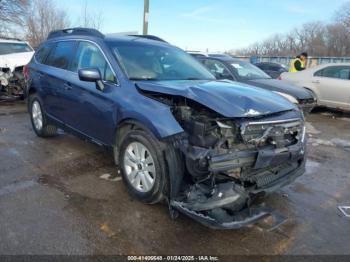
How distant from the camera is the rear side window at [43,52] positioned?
5.92 metres

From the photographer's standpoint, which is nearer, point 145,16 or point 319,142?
point 319,142

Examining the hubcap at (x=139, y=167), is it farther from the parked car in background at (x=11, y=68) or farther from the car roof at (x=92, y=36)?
the parked car in background at (x=11, y=68)

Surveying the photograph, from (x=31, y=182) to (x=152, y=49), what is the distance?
2.36m

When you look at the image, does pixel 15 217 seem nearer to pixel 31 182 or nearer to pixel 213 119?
pixel 31 182

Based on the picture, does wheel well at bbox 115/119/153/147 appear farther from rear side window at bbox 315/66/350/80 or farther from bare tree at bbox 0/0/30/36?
bare tree at bbox 0/0/30/36

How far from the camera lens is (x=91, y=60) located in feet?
15.0

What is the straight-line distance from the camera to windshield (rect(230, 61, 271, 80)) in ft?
27.6

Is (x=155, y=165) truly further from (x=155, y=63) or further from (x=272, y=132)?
(x=155, y=63)

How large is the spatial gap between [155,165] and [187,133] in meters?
0.45

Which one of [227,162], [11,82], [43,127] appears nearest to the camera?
[227,162]

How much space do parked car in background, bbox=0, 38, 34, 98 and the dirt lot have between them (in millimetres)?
5763

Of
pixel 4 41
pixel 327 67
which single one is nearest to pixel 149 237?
pixel 327 67

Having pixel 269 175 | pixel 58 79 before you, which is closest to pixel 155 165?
pixel 269 175

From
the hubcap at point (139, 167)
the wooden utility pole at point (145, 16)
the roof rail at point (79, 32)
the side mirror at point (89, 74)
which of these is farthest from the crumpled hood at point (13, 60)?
the hubcap at point (139, 167)
